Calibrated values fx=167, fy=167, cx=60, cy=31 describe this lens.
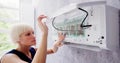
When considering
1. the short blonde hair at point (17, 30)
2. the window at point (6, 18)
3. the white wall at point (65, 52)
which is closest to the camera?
the white wall at point (65, 52)

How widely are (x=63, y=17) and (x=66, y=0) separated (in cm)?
31

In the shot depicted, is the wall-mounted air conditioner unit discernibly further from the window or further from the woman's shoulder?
the window

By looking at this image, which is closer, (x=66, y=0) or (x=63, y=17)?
(x=63, y=17)

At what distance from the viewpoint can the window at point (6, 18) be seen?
258 cm

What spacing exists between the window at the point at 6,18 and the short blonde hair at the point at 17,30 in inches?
44.6

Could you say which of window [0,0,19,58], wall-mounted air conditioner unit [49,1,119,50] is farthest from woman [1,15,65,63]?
window [0,0,19,58]

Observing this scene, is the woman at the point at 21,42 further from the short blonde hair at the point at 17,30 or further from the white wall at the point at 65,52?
the white wall at the point at 65,52

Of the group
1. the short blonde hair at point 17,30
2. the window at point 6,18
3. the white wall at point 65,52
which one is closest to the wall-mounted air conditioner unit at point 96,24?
the white wall at point 65,52

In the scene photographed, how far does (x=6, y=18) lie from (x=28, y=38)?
1.48m

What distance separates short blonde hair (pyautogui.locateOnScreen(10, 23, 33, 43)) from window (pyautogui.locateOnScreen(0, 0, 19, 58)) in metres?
1.13

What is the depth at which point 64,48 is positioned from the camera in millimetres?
1575

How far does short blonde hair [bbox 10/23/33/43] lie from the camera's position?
1.39 m

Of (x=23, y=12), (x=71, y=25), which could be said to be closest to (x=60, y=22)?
(x=71, y=25)

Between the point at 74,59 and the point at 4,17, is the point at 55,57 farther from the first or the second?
the point at 4,17
